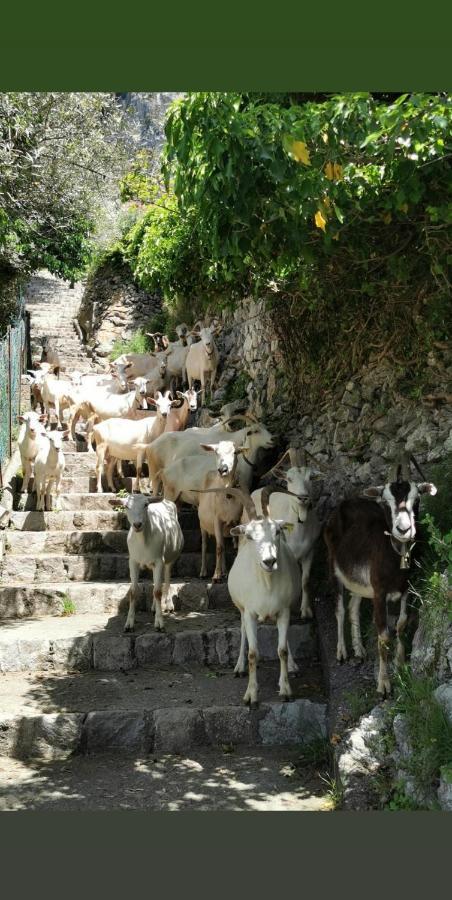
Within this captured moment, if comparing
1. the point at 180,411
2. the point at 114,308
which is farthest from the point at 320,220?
the point at 114,308

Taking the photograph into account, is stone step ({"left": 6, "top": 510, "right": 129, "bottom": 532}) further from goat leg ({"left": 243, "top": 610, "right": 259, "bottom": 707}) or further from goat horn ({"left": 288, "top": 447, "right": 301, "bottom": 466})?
goat leg ({"left": 243, "top": 610, "right": 259, "bottom": 707})

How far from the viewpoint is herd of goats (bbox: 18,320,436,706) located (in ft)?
20.5

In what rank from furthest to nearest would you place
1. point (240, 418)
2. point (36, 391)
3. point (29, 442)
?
1. point (36, 391)
2. point (29, 442)
3. point (240, 418)

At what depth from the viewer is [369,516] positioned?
6.74 metres

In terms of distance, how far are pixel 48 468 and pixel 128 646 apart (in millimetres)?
4038

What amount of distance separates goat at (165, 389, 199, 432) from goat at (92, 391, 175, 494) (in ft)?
0.53

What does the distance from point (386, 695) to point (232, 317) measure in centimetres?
908

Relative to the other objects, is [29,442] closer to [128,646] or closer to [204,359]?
[204,359]

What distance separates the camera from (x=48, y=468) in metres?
11.1

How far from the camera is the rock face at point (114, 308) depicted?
22.4 meters

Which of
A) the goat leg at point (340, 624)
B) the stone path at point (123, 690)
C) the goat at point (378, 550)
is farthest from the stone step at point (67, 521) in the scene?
the goat leg at point (340, 624)

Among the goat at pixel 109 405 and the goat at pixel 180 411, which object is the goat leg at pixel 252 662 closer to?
the goat at pixel 180 411

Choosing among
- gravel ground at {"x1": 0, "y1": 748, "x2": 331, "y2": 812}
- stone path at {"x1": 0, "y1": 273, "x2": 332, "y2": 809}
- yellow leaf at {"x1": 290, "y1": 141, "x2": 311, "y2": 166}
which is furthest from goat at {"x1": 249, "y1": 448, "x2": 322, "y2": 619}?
yellow leaf at {"x1": 290, "y1": 141, "x2": 311, "y2": 166}

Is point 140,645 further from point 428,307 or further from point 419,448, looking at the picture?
point 428,307
